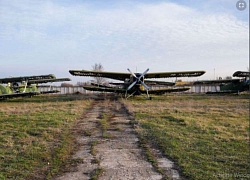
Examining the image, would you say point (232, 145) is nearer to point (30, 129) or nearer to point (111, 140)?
point (111, 140)

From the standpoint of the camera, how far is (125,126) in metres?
10.4

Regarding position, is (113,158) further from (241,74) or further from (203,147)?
(241,74)

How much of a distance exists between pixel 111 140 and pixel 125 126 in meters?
2.38

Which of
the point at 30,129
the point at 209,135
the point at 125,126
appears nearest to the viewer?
the point at 209,135

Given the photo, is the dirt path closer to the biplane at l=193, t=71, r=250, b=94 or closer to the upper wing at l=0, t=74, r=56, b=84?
the upper wing at l=0, t=74, r=56, b=84

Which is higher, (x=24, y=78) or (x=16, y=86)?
(x=24, y=78)

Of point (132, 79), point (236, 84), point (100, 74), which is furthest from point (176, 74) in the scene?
point (236, 84)

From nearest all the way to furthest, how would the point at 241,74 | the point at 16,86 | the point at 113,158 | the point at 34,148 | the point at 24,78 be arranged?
1. the point at 113,158
2. the point at 34,148
3. the point at 24,78
4. the point at 16,86
5. the point at 241,74

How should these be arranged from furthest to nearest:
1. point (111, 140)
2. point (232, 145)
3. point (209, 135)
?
point (209, 135) < point (111, 140) < point (232, 145)

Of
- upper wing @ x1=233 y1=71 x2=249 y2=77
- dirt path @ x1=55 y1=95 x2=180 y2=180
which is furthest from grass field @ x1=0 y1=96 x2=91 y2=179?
upper wing @ x1=233 y1=71 x2=249 y2=77

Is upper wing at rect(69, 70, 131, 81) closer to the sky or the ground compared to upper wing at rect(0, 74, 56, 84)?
closer to the sky

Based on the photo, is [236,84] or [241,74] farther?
[236,84]

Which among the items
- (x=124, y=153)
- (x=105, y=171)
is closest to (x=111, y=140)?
(x=124, y=153)

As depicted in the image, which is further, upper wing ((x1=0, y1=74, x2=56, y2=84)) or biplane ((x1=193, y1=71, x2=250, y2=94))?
biplane ((x1=193, y1=71, x2=250, y2=94))
